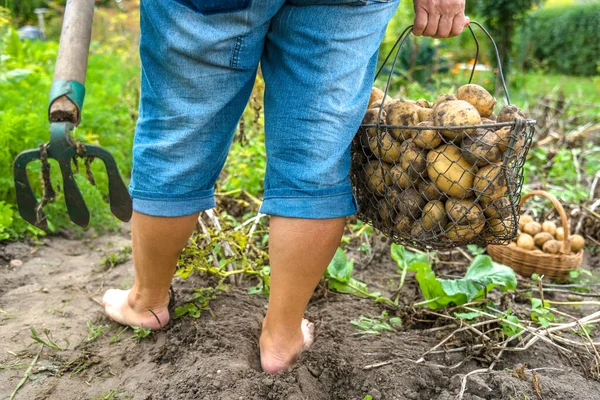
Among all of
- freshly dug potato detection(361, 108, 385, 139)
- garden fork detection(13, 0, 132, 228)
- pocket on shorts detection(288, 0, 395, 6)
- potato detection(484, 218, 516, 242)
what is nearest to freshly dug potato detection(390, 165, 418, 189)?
freshly dug potato detection(361, 108, 385, 139)

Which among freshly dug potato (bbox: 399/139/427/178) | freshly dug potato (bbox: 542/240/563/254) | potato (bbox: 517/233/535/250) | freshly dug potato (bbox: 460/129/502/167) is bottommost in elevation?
potato (bbox: 517/233/535/250)

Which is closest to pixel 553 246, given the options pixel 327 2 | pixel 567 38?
pixel 327 2

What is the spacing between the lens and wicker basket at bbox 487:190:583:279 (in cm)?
267

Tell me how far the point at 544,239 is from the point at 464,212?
1597mm

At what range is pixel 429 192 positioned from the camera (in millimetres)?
1531

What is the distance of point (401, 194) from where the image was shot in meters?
1.55

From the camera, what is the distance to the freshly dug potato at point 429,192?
1517 millimetres

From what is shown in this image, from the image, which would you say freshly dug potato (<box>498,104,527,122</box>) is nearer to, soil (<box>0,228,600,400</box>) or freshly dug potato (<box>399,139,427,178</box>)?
freshly dug potato (<box>399,139,427,178</box>)

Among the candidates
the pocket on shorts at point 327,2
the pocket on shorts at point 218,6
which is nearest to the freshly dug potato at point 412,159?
the pocket on shorts at point 327,2

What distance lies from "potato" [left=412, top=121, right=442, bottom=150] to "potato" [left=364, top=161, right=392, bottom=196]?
0.12m

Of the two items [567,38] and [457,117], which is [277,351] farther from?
[567,38]

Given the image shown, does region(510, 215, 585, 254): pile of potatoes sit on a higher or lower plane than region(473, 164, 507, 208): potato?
lower

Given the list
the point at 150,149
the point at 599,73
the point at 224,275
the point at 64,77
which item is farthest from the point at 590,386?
the point at 599,73

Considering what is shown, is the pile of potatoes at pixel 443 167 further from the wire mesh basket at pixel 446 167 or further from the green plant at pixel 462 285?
the green plant at pixel 462 285
